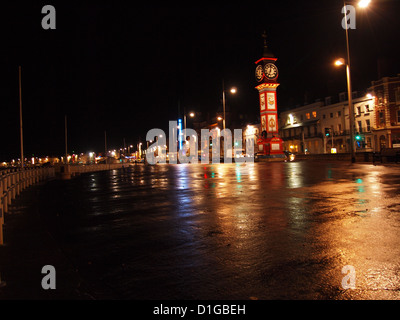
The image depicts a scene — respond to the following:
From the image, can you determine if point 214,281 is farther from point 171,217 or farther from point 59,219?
→ point 59,219

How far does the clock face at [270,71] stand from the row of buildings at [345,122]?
1091 cm

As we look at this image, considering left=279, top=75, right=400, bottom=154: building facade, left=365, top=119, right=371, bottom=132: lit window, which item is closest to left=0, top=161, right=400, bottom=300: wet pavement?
left=279, top=75, right=400, bottom=154: building facade

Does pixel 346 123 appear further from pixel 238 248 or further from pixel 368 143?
pixel 238 248

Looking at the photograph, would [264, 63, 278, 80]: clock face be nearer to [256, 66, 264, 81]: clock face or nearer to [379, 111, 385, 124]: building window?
[256, 66, 264, 81]: clock face

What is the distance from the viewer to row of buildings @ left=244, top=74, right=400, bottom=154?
2060 inches

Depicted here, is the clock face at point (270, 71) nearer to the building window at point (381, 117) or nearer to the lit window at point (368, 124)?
the building window at point (381, 117)

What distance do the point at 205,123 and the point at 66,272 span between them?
11755cm

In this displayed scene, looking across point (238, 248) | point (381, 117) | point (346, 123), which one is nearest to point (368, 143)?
point (381, 117)

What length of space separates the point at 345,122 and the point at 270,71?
23.6 metres

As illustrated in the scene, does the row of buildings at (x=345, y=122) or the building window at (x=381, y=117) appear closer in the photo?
the row of buildings at (x=345, y=122)

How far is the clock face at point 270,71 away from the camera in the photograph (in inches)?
1817

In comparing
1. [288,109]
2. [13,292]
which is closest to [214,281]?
[13,292]

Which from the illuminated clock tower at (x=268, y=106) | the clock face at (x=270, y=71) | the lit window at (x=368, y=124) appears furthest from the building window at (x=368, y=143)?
the clock face at (x=270, y=71)

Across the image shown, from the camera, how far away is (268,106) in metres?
46.7
